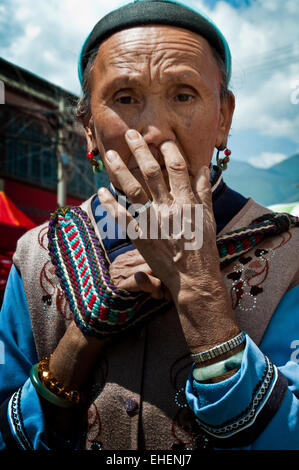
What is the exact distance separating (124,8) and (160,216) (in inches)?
38.1

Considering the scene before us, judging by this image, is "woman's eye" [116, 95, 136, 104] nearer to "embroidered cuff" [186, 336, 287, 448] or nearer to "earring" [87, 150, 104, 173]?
"earring" [87, 150, 104, 173]

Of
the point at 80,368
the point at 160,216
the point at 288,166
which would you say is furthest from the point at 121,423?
the point at 288,166

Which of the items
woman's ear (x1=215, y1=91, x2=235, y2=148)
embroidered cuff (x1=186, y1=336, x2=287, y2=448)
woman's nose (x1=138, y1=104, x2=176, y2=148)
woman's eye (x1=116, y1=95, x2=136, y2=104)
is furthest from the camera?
woman's ear (x1=215, y1=91, x2=235, y2=148)

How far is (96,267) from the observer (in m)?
1.68

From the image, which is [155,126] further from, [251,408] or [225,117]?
[251,408]

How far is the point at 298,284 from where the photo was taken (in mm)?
1617

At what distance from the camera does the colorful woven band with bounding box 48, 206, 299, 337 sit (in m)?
1.53

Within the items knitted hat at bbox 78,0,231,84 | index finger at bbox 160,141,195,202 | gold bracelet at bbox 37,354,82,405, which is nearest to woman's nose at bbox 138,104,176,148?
index finger at bbox 160,141,195,202

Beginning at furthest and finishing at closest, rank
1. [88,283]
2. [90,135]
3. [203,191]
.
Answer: [90,135] < [88,283] < [203,191]

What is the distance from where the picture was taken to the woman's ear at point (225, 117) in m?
1.87

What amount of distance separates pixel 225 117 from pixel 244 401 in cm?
118

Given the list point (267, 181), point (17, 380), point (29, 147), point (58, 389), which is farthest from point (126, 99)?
point (29, 147)

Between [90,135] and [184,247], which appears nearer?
[184,247]
